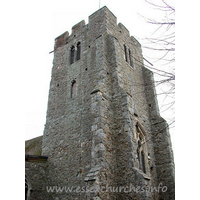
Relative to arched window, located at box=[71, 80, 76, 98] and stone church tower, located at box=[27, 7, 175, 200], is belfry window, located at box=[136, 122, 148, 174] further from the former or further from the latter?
arched window, located at box=[71, 80, 76, 98]

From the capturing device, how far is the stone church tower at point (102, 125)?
23.1 ft

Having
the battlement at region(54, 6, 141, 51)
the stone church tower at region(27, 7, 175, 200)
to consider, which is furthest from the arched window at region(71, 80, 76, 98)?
the battlement at region(54, 6, 141, 51)

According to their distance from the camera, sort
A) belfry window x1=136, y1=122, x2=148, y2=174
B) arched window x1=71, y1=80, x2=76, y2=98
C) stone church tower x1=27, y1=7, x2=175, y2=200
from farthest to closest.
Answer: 1. arched window x1=71, y1=80, x2=76, y2=98
2. belfry window x1=136, y1=122, x2=148, y2=174
3. stone church tower x1=27, y1=7, x2=175, y2=200

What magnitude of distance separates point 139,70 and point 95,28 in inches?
156

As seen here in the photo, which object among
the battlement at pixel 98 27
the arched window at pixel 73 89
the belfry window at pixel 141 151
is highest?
the battlement at pixel 98 27

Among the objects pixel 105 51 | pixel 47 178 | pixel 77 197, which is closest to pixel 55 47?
pixel 105 51

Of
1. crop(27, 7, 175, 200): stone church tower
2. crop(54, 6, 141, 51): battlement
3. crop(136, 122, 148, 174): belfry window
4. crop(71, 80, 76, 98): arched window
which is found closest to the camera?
crop(27, 7, 175, 200): stone church tower

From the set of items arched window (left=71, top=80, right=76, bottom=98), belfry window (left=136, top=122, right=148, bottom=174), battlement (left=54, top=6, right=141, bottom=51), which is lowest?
belfry window (left=136, top=122, right=148, bottom=174)

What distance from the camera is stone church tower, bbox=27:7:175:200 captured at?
7.05 m

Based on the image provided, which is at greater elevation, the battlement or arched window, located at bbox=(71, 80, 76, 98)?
the battlement

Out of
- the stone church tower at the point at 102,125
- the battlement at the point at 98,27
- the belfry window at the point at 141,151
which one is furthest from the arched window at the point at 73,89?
the belfry window at the point at 141,151

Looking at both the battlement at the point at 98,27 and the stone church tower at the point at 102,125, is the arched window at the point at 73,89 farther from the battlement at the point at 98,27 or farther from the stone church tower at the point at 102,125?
the battlement at the point at 98,27

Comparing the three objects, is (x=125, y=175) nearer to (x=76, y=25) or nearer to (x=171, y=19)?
(x=171, y=19)

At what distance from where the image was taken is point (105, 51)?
1055 cm
